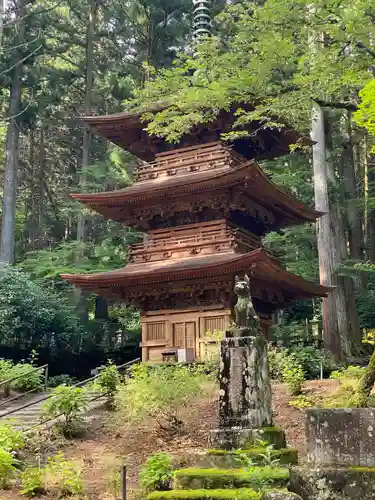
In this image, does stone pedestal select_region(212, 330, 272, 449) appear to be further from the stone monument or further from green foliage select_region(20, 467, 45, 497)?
green foliage select_region(20, 467, 45, 497)

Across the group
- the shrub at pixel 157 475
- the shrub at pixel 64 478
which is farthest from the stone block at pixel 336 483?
the shrub at pixel 64 478

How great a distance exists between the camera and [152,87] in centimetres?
1307

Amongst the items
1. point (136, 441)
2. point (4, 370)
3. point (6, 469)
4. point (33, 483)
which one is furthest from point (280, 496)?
point (4, 370)

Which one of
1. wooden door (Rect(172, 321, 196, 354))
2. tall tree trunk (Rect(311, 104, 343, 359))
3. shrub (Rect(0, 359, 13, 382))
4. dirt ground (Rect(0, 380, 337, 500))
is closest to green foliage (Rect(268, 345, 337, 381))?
tall tree trunk (Rect(311, 104, 343, 359))

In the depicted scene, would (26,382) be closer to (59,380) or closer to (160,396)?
(59,380)

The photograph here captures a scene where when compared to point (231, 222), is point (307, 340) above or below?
below

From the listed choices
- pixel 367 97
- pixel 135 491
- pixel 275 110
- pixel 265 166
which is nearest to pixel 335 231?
pixel 265 166

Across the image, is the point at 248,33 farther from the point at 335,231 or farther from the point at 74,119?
the point at 74,119

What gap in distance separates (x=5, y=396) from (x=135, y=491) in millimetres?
8642

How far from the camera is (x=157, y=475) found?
25.6 ft

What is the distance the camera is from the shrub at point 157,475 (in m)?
7.74

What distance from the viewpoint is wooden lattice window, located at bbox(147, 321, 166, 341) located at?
17.9 metres

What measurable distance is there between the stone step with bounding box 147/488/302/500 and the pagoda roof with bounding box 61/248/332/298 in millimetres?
8807

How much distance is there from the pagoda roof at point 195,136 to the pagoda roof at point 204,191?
1643 millimetres
